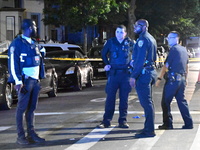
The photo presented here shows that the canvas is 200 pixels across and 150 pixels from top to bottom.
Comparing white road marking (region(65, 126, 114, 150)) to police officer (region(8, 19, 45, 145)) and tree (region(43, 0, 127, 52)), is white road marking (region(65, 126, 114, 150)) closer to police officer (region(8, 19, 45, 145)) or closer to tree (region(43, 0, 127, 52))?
police officer (region(8, 19, 45, 145))

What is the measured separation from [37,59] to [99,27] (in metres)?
43.3

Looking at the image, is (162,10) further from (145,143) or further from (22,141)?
(22,141)

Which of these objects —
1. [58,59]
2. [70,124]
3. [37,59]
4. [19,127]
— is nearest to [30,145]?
[19,127]

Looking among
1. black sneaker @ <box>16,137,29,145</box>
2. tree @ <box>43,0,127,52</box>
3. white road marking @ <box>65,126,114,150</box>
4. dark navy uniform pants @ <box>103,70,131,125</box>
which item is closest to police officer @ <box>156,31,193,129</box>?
dark navy uniform pants @ <box>103,70,131,125</box>

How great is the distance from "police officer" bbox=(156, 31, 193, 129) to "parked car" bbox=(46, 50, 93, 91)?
8.70m

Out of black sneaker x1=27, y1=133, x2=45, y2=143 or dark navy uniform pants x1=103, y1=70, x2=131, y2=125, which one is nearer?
black sneaker x1=27, y1=133, x2=45, y2=143

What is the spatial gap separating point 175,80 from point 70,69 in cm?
896

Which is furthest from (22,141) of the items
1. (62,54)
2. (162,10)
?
(162,10)

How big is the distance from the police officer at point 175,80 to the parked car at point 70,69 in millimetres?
8705

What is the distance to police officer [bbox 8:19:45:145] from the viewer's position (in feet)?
26.1

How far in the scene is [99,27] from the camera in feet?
168

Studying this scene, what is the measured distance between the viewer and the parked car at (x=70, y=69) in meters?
17.8

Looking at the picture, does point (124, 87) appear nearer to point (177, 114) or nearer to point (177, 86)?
point (177, 86)

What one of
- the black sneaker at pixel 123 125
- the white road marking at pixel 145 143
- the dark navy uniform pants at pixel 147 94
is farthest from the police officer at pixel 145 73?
the black sneaker at pixel 123 125
